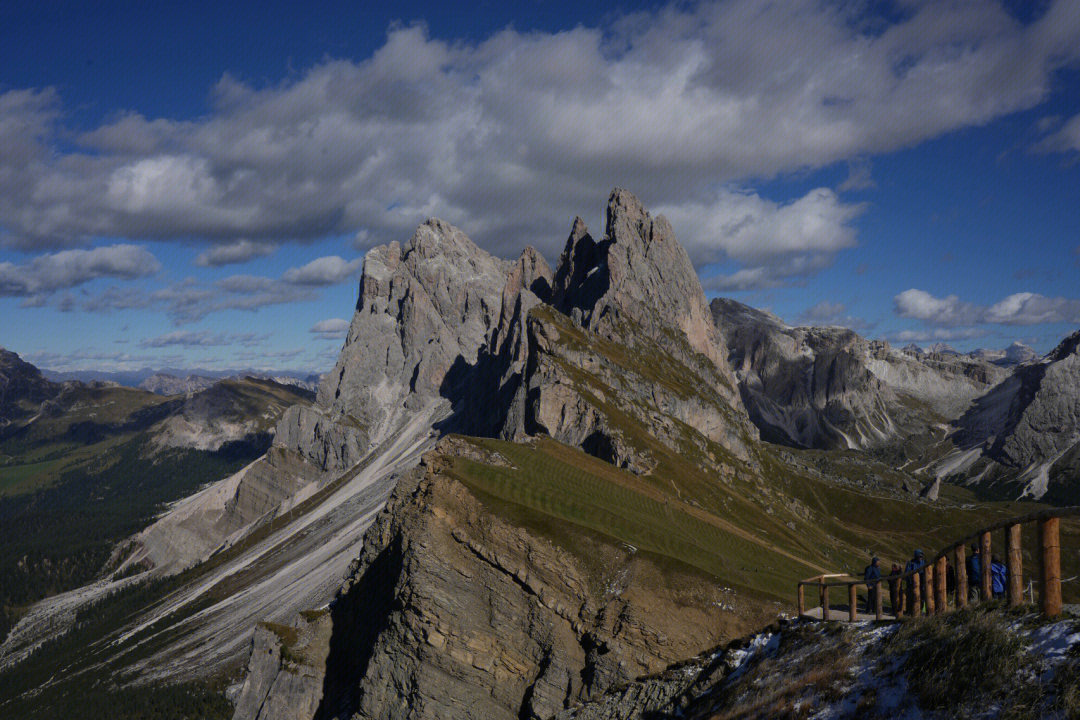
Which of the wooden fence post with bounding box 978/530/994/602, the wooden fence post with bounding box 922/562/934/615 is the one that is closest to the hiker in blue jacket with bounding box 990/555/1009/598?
the wooden fence post with bounding box 978/530/994/602

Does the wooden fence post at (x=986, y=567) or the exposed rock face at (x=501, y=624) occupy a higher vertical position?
the wooden fence post at (x=986, y=567)

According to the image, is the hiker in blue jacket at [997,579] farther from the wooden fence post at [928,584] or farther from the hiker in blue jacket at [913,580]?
the hiker in blue jacket at [913,580]

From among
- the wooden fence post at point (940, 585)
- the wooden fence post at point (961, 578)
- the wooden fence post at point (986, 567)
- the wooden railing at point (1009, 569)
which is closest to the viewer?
the wooden railing at point (1009, 569)

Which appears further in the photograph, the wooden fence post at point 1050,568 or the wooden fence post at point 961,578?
the wooden fence post at point 961,578

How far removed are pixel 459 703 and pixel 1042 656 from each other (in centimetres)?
5533

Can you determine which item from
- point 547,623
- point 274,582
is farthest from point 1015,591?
point 274,582

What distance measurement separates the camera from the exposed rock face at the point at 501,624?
61562 mm

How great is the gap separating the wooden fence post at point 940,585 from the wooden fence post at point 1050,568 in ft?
22.1

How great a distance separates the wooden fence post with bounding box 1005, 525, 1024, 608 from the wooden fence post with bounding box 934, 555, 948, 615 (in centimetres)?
512

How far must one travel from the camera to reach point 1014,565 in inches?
722

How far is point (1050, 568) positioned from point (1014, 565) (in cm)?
112

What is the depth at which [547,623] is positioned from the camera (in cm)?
6394

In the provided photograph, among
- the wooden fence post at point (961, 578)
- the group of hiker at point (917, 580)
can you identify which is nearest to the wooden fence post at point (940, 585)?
the wooden fence post at point (961, 578)

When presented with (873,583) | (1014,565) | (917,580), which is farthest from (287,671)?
(1014,565)
